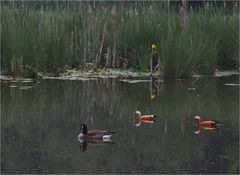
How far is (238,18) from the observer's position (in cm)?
1565

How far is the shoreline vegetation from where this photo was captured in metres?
13.6

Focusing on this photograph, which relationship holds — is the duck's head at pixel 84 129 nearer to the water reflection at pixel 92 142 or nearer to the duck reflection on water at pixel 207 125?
the water reflection at pixel 92 142

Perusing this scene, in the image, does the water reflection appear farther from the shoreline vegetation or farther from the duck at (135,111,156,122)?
the shoreline vegetation

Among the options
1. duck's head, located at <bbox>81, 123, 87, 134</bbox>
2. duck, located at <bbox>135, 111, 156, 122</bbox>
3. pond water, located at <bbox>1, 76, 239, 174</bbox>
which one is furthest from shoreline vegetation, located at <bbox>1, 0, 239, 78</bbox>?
duck's head, located at <bbox>81, 123, 87, 134</bbox>

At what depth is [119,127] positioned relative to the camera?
8789mm

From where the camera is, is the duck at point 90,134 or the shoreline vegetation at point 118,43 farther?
the shoreline vegetation at point 118,43

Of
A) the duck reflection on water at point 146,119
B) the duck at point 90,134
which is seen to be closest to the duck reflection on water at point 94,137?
the duck at point 90,134

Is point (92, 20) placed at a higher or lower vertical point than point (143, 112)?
higher

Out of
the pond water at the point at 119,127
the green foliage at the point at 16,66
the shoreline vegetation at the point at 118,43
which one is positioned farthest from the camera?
the shoreline vegetation at the point at 118,43

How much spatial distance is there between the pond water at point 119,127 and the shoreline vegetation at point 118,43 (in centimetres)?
83

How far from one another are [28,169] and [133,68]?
8.70 meters

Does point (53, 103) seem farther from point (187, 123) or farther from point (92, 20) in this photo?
point (92, 20)

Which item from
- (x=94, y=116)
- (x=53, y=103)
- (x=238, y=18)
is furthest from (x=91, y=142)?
(x=238, y=18)

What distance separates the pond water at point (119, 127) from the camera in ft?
22.8
